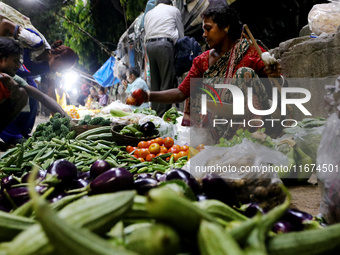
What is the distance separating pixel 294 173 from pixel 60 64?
19.1 feet

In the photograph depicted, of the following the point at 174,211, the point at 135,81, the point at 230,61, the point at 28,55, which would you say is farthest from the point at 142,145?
the point at 135,81

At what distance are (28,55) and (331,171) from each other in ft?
22.1

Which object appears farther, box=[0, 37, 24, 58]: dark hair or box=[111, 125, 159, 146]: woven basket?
box=[0, 37, 24, 58]: dark hair

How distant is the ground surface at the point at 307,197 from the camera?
189 centimetres

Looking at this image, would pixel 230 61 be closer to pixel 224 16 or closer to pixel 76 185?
pixel 224 16

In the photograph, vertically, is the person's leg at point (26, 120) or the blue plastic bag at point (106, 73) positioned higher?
the blue plastic bag at point (106, 73)

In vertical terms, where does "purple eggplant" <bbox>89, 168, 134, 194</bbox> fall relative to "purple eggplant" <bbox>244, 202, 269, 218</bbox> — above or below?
above

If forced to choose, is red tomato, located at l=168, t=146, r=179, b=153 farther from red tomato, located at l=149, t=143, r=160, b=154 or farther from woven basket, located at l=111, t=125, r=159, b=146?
woven basket, located at l=111, t=125, r=159, b=146

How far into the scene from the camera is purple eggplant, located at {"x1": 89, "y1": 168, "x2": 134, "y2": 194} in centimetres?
105

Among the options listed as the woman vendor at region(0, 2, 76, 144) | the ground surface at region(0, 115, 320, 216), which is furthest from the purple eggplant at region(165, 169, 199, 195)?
the woman vendor at region(0, 2, 76, 144)

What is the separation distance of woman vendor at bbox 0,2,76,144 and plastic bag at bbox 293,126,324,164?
5259 mm

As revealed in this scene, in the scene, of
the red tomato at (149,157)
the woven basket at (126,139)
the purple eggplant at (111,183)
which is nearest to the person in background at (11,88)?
the woven basket at (126,139)

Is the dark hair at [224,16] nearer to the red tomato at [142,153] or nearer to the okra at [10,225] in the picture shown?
the red tomato at [142,153]

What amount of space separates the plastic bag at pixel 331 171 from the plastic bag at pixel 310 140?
1.37 meters
